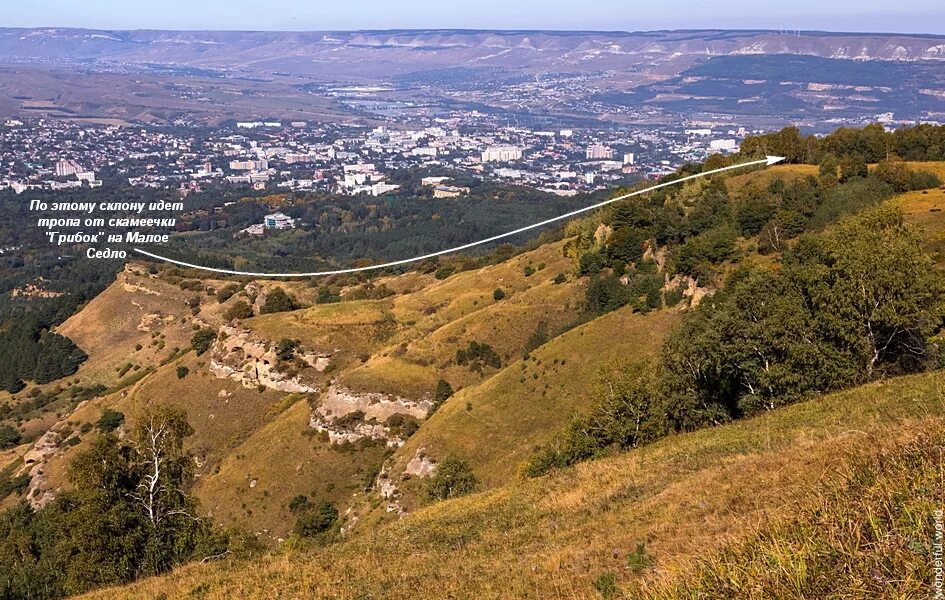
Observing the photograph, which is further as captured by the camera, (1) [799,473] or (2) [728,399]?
(2) [728,399]

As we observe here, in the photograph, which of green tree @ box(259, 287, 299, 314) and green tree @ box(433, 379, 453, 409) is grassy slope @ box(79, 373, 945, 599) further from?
green tree @ box(259, 287, 299, 314)

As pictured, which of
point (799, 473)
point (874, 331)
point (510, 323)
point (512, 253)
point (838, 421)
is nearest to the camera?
point (799, 473)

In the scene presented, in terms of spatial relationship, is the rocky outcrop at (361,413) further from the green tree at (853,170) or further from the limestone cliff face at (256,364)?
the green tree at (853,170)

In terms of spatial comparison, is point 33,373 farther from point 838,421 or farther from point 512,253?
point 838,421

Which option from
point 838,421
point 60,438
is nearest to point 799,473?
point 838,421

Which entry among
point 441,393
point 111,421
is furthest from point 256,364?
point 441,393

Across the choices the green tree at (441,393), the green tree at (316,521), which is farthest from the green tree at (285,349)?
the green tree at (316,521)
